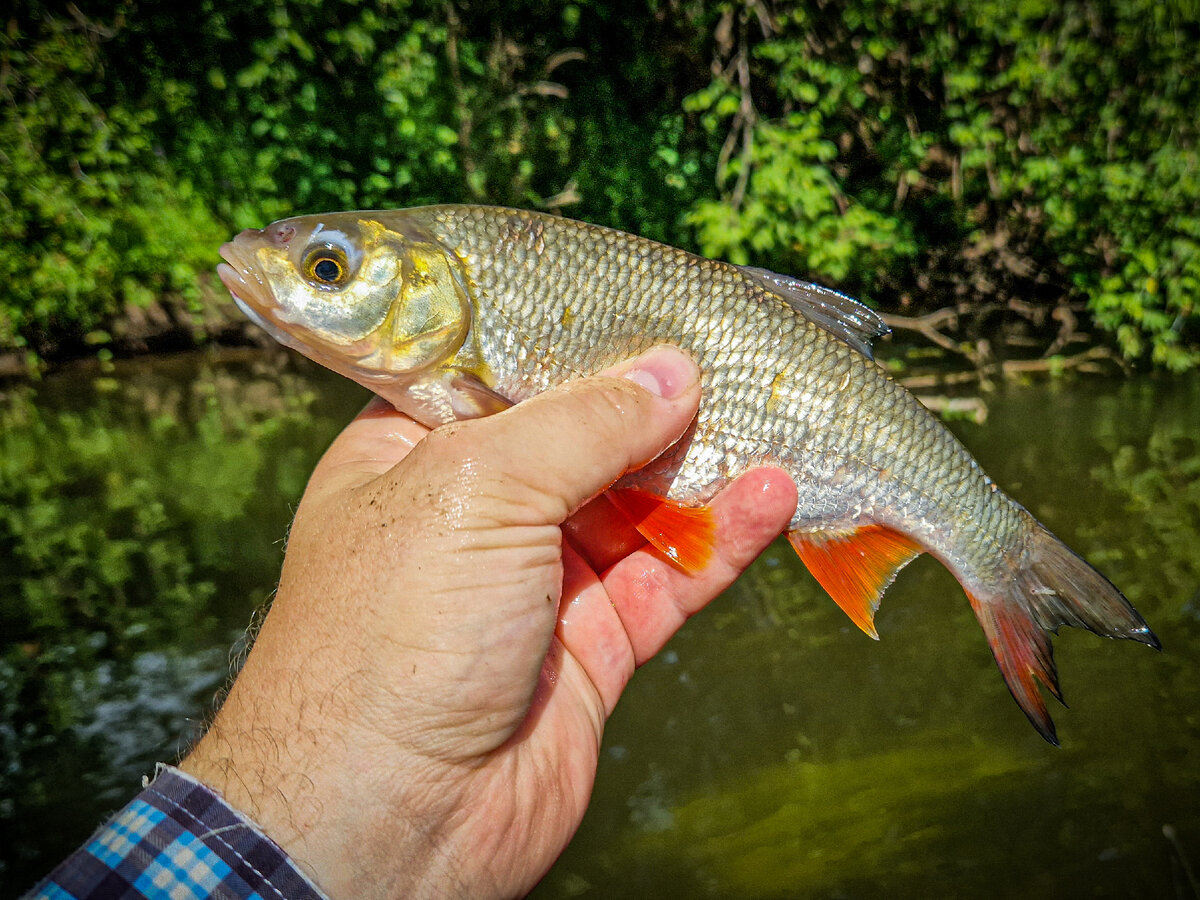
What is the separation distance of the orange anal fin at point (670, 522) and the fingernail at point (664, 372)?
328mm

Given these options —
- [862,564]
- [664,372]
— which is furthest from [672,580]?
[664,372]

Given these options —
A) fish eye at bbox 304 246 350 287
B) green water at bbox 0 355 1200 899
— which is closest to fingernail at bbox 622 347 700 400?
fish eye at bbox 304 246 350 287

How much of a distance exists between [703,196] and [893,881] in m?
8.98

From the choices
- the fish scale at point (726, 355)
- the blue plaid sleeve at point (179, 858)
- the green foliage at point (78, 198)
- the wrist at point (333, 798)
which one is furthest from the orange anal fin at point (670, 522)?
the green foliage at point (78, 198)

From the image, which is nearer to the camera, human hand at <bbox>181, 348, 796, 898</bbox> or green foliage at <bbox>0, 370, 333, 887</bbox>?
human hand at <bbox>181, 348, 796, 898</bbox>

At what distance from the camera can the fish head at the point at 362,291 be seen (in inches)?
89.6

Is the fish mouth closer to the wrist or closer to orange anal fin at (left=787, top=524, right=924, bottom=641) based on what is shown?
the wrist

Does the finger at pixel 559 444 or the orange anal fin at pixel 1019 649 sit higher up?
the finger at pixel 559 444

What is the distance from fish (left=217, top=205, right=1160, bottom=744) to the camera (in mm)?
2303

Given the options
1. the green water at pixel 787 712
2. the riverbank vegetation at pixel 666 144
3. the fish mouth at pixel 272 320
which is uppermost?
the fish mouth at pixel 272 320

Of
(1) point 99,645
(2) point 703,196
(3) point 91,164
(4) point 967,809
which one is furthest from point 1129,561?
(3) point 91,164

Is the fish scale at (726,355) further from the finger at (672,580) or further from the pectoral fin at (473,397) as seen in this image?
the finger at (672,580)

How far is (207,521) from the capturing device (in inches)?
247

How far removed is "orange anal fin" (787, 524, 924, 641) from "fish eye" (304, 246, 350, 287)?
5.02ft
